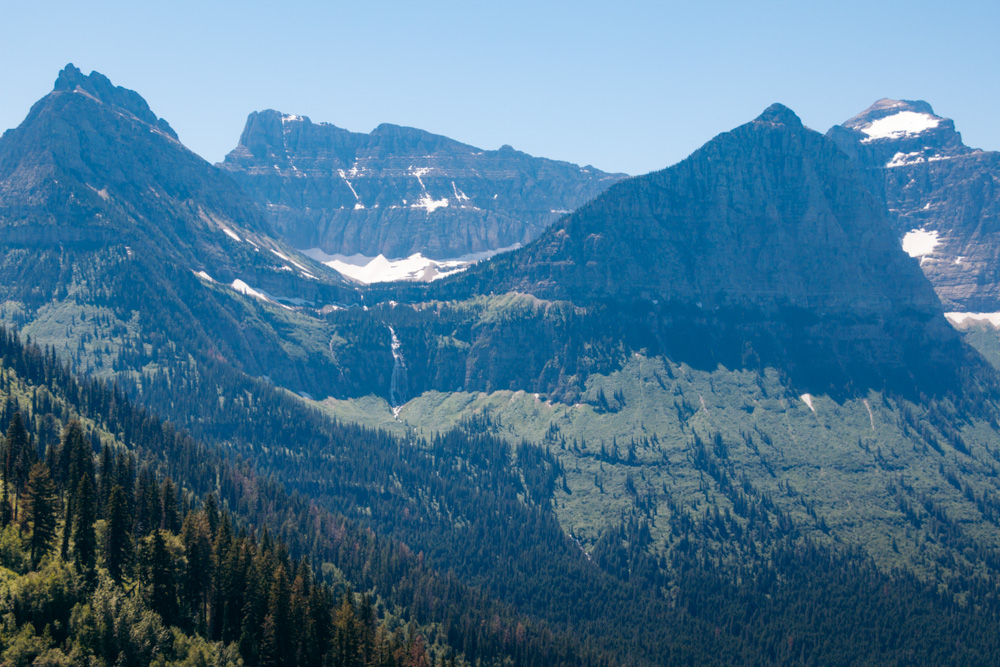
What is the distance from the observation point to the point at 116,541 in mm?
139000

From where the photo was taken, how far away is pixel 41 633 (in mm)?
120438

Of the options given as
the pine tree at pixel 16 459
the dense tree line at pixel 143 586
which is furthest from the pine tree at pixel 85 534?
the pine tree at pixel 16 459

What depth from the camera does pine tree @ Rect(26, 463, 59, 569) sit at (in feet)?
443

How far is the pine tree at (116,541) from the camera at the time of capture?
138750mm

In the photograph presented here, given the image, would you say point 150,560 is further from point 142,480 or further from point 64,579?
point 142,480

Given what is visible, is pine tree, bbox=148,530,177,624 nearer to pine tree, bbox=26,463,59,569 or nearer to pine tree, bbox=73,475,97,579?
pine tree, bbox=73,475,97,579

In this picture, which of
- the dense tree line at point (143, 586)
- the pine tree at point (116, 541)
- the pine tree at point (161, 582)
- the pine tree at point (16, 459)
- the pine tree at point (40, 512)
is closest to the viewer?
the dense tree line at point (143, 586)

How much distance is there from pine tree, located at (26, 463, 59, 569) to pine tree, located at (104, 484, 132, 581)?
775 centimetres

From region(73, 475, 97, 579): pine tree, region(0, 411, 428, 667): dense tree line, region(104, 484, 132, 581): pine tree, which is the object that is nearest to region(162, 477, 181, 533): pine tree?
region(0, 411, 428, 667): dense tree line

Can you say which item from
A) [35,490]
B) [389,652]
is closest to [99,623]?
[35,490]

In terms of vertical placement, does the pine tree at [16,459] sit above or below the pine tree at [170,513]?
above

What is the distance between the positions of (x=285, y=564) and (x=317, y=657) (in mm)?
20863

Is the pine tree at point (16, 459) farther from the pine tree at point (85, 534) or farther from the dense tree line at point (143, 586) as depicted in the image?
the pine tree at point (85, 534)

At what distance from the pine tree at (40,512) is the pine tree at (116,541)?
7.75 meters
